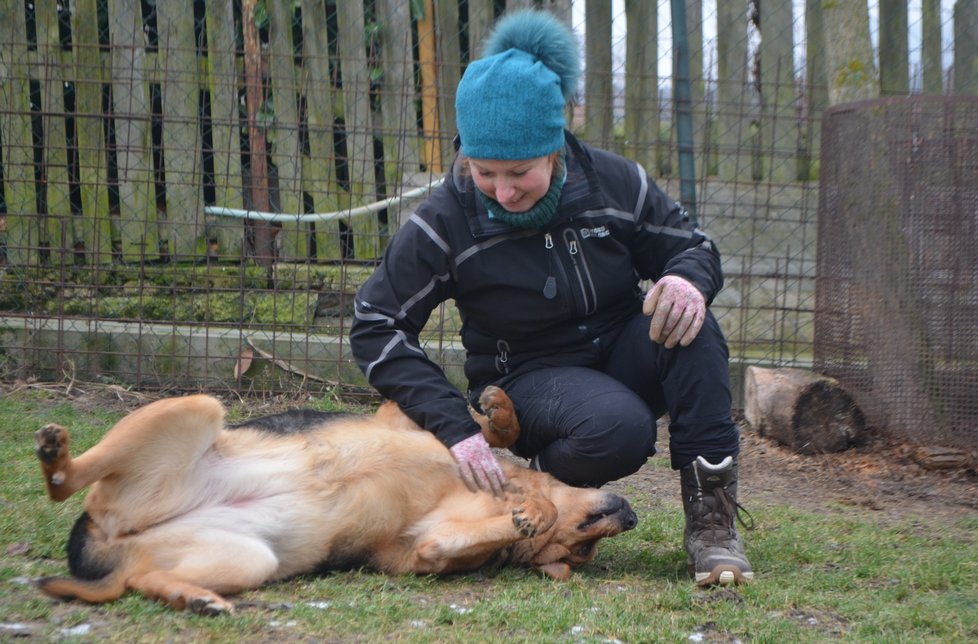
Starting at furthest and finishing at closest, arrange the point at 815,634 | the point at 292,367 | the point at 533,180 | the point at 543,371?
the point at 292,367
the point at 543,371
the point at 533,180
the point at 815,634

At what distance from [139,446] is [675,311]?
2.04 meters

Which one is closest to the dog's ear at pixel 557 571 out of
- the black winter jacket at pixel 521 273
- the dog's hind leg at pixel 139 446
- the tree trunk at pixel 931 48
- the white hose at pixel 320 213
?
the black winter jacket at pixel 521 273

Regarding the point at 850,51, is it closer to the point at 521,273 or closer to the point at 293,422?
the point at 521,273

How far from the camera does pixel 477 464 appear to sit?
380 cm

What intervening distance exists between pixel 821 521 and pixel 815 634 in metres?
1.72

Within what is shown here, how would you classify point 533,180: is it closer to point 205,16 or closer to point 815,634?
point 815,634

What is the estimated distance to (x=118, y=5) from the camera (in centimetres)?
721

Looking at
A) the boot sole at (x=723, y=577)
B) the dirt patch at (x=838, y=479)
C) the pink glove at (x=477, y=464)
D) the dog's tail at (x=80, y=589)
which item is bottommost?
the dirt patch at (x=838, y=479)

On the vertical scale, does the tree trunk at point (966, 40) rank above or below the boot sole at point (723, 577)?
above

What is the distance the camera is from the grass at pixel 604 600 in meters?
3.06

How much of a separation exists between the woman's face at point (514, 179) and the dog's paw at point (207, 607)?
5.71 ft

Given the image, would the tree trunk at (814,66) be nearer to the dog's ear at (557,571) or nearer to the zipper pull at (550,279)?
the zipper pull at (550,279)

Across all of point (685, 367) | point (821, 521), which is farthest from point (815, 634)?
point (821, 521)

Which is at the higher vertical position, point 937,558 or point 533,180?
point 533,180
